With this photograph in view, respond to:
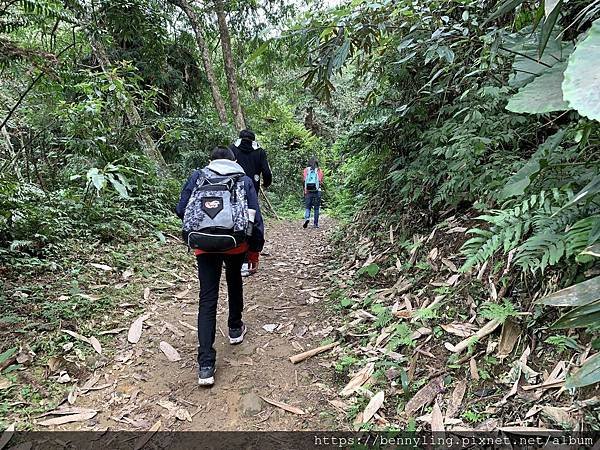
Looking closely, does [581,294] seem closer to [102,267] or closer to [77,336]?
[77,336]

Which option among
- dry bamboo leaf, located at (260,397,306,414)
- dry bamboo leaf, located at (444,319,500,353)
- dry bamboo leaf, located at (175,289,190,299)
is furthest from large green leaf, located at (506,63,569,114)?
dry bamboo leaf, located at (175,289,190,299)

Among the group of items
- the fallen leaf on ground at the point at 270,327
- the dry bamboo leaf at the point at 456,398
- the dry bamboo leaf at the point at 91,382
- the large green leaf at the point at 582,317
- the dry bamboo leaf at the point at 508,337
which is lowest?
the fallen leaf on ground at the point at 270,327

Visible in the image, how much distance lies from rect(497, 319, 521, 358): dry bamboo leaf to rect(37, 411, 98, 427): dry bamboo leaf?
282 cm

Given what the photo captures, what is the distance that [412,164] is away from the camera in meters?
4.68

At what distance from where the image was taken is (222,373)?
3.29 metres

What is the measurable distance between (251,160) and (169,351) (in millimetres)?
3373

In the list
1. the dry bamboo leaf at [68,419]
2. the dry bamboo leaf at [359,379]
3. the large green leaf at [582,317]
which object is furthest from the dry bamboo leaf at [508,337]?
the dry bamboo leaf at [68,419]

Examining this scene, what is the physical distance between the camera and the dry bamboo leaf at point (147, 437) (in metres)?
2.51

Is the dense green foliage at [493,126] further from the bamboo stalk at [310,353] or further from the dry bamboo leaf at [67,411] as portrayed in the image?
the dry bamboo leaf at [67,411]

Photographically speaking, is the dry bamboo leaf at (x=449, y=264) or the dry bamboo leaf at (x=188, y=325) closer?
the dry bamboo leaf at (x=449, y=264)

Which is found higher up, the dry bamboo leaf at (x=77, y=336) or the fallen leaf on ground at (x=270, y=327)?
the dry bamboo leaf at (x=77, y=336)

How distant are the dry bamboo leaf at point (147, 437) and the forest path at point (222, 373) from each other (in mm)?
41

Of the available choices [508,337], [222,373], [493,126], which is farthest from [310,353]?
[493,126]

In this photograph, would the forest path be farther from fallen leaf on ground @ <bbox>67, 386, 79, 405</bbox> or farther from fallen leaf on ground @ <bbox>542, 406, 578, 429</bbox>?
fallen leaf on ground @ <bbox>542, 406, 578, 429</bbox>
